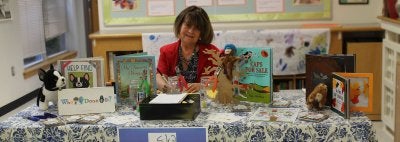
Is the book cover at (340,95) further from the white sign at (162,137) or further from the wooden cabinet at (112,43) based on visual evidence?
the wooden cabinet at (112,43)

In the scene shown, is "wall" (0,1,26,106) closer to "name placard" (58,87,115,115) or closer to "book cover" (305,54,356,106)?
"name placard" (58,87,115,115)

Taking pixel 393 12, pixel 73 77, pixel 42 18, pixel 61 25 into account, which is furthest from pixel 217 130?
pixel 61 25

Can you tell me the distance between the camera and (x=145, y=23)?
14.7ft

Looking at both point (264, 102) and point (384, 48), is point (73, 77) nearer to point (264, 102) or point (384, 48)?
point (264, 102)

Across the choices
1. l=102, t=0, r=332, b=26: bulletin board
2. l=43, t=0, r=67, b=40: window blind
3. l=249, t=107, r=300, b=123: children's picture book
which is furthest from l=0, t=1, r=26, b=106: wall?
l=249, t=107, r=300, b=123: children's picture book

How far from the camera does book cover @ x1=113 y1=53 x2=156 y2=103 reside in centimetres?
223

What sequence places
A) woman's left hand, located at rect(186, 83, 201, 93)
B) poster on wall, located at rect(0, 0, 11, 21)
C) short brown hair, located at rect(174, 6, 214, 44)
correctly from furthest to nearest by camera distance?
1. poster on wall, located at rect(0, 0, 11, 21)
2. short brown hair, located at rect(174, 6, 214, 44)
3. woman's left hand, located at rect(186, 83, 201, 93)

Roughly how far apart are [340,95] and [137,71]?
0.92 meters

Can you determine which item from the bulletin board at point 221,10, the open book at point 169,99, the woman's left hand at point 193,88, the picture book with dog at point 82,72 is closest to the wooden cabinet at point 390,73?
the bulletin board at point 221,10

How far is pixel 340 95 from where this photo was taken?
79.0 inches

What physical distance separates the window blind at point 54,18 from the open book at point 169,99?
4540mm

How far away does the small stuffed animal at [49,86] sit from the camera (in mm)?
2219

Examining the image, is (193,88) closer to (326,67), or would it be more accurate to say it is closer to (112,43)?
(326,67)

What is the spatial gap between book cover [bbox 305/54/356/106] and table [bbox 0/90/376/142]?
6.0 inches
